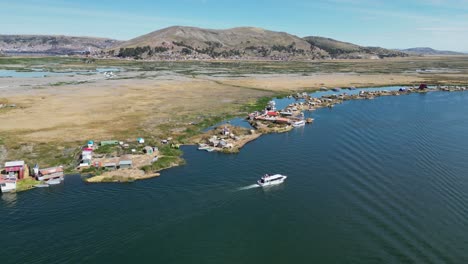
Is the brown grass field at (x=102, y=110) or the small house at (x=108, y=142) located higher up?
the brown grass field at (x=102, y=110)

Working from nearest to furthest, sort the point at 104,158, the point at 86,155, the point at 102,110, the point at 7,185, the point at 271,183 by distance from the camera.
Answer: the point at 7,185 → the point at 271,183 → the point at 86,155 → the point at 104,158 → the point at 102,110

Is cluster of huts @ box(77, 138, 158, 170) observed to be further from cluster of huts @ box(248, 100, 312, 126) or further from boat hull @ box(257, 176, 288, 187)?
cluster of huts @ box(248, 100, 312, 126)

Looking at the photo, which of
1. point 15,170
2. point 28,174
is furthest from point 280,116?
point 15,170

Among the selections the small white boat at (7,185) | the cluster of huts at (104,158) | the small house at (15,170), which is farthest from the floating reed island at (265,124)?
the small white boat at (7,185)

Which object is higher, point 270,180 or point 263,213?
point 270,180

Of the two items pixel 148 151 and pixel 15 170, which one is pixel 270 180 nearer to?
pixel 148 151

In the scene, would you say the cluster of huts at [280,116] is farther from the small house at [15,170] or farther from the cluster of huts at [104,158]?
the small house at [15,170]
